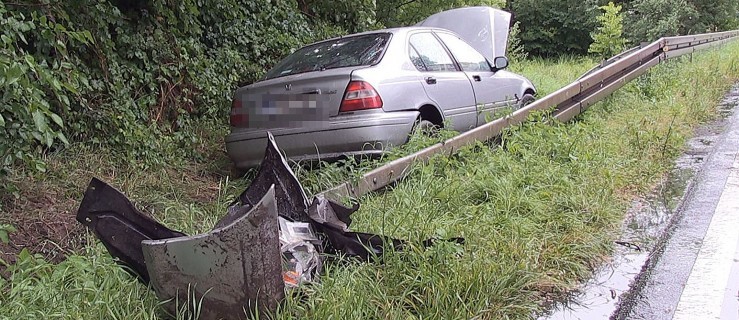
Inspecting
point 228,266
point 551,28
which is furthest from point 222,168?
point 551,28

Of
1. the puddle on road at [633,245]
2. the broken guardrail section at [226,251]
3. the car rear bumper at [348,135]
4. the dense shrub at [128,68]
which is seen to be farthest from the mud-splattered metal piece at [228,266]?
the car rear bumper at [348,135]

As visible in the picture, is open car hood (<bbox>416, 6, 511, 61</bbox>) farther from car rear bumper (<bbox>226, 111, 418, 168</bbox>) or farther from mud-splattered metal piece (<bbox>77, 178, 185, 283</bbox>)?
mud-splattered metal piece (<bbox>77, 178, 185, 283</bbox>)

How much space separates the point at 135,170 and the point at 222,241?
3.68 meters

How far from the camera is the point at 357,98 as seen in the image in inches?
182

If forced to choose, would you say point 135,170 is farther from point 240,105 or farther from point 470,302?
point 470,302

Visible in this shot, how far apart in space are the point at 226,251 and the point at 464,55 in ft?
15.4

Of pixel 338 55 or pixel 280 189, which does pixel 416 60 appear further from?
pixel 280 189

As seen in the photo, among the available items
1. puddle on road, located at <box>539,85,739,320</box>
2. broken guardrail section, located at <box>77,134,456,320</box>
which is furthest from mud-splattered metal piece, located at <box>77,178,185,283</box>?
puddle on road, located at <box>539,85,739,320</box>

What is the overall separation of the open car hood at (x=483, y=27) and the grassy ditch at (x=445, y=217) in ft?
9.96

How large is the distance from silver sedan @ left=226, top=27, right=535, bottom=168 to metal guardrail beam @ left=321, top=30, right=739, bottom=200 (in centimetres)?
42

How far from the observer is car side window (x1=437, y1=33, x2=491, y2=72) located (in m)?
6.17

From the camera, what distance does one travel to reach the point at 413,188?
3.90 metres

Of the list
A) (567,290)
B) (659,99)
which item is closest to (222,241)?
(567,290)

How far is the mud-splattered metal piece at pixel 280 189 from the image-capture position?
306cm
